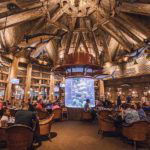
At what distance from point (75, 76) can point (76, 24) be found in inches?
206

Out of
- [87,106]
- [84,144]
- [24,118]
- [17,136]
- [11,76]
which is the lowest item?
[84,144]

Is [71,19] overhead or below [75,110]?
overhead

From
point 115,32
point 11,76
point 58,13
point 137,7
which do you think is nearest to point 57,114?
point 11,76

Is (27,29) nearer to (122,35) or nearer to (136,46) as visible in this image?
(122,35)

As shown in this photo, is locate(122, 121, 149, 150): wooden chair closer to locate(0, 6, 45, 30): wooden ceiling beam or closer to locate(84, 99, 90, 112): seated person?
locate(84, 99, 90, 112): seated person

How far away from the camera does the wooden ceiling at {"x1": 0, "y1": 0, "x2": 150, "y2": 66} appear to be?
261 inches

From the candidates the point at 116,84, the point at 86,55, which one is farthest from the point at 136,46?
the point at 86,55

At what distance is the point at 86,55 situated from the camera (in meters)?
7.12

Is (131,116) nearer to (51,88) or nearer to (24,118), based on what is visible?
(24,118)

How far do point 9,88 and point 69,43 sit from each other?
→ 6.65m

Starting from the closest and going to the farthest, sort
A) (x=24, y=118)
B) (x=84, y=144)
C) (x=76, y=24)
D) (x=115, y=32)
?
(x=24, y=118)
(x=84, y=144)
(x=115, y=32)
(x=76, y=24)

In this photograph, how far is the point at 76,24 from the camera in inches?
411

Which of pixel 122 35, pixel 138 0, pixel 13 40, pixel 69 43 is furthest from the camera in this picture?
pixel 69 43

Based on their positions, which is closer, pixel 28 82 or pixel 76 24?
pixel 76 24
